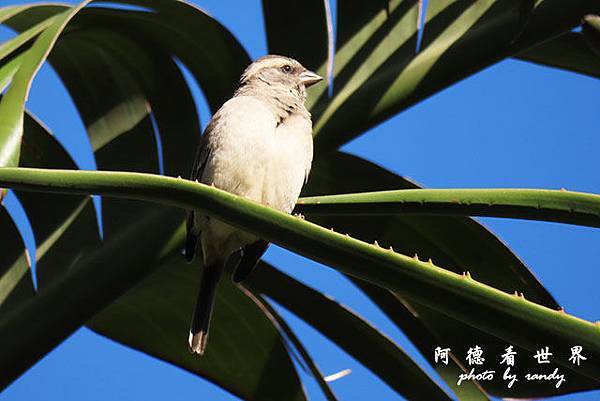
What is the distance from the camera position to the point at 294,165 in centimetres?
267

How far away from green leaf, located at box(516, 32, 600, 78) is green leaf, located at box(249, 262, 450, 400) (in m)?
0.79

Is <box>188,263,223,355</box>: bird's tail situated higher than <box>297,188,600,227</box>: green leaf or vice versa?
<box>297,188,600,227</box>: green leaf

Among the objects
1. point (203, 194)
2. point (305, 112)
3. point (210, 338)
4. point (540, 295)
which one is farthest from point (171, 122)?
point (203, 194)

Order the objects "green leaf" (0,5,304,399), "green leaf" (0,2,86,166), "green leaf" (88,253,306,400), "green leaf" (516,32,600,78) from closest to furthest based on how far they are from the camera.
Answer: "green leaf" (0,2,86,166) < "green leaf" (0,5,304,399) < "green leaf" (516,32,600,78) < "green leaf" (88,253,306,400)

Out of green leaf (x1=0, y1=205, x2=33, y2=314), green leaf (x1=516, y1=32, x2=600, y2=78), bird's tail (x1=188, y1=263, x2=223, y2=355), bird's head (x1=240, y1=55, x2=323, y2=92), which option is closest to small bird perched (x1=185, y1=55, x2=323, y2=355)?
bird's head (x1=240, y1=55, x2=323, y2=92)

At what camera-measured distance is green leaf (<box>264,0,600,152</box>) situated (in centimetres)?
205

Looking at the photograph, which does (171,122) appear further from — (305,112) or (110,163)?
(305,112)

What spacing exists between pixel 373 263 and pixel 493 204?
0.53ft

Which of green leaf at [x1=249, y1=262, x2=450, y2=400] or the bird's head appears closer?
green leaf at [x1=249, y1=262, x2=450, y2=400]

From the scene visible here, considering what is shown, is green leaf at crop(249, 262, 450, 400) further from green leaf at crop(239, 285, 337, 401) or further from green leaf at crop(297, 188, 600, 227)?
green leaf at crop(297, 188, 600, 227)

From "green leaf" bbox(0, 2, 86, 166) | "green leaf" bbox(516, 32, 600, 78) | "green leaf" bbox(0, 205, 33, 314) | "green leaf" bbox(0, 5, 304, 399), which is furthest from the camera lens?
"green leaf" bbox(516, 32, 600, 78)

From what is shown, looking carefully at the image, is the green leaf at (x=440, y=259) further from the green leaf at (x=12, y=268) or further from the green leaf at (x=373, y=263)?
the green leaf at (x=373, y=263)

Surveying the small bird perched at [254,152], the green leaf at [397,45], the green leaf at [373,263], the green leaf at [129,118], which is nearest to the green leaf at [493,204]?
the green leaf at [373,263]

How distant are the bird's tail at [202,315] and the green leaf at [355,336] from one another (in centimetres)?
13
